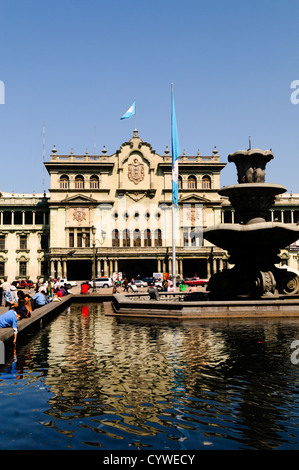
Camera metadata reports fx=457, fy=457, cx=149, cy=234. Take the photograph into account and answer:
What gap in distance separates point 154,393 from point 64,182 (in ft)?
211

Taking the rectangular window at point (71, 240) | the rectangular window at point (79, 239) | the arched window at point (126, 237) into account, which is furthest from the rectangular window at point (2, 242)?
the arched window at point (126, 237)

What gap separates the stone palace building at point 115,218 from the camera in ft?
226

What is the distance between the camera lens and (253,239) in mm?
19844

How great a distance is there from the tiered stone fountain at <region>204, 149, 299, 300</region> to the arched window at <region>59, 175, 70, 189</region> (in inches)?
2005

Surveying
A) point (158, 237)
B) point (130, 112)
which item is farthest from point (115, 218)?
point (130, 112)

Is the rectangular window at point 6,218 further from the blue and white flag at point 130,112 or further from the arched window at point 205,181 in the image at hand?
the blue and white flag at point 130,112

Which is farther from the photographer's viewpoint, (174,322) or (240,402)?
(174,322)

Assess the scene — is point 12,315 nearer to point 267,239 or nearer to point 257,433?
point 257,433

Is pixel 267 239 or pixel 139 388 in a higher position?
pixel 267 239

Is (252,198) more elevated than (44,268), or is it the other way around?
(252,198)

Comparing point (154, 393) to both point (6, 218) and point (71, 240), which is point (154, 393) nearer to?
point (71, 240)

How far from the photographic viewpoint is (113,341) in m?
13.4
